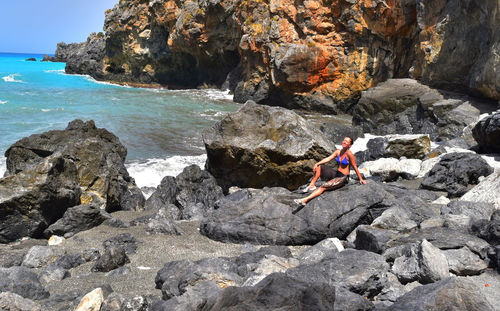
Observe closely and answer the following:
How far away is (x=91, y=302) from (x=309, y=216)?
3.78m

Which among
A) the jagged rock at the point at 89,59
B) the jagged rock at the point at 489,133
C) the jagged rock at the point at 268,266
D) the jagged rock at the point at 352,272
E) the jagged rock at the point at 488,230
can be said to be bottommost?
the jagged rock at the point at 268,266

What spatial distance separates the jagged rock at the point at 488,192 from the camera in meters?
7.24

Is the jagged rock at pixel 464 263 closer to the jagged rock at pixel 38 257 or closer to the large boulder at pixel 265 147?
the large boulder at pixel 265 147

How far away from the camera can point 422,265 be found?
4.78 m

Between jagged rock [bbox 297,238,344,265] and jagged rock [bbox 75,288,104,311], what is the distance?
2.70m

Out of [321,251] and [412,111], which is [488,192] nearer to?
[321,251]

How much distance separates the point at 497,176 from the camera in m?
7.73

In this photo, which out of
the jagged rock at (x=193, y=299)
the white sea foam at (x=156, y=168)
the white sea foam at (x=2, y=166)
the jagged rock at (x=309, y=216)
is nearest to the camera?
the jagged rock at (x=193, y=299)

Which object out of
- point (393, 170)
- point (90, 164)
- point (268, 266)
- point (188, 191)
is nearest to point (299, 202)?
point (268, 266)

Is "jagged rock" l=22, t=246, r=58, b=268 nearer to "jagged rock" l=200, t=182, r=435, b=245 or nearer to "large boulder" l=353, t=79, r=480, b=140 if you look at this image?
"jagged rock" l=200, t=182, r=435, b=245

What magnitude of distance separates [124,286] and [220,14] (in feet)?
123

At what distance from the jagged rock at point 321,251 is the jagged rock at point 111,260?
2.75m

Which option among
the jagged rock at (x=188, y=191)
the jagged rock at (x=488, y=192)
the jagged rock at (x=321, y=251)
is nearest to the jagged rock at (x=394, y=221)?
the jagged rock at (x=321, y=251)

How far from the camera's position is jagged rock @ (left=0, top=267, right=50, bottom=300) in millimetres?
5316
